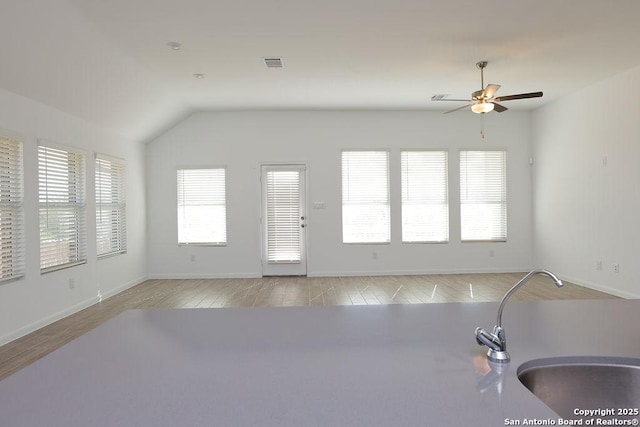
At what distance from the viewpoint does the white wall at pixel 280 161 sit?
309 inches

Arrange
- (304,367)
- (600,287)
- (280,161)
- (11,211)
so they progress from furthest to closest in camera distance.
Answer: (280,161) → (600,287) → (11,211) → (304,367)

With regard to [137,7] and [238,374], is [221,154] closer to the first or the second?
[137,7]

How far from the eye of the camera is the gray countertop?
0.95 m

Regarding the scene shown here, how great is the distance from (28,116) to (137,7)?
6.30 feet

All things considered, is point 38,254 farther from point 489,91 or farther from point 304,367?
point 489,91

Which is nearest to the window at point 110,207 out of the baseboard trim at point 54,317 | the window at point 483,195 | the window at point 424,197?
the baseboard trim at point 54,317

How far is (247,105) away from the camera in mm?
7367

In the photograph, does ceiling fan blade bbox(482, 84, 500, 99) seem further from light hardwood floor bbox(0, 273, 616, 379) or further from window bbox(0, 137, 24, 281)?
window bbox(0, 137, 24, 281)

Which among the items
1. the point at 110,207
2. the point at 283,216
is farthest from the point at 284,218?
the point at 110,207

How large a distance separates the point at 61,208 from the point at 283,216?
355 cm

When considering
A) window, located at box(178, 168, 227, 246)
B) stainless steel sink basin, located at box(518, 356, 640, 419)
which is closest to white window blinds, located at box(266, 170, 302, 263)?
window, located at box(178, 168, 227, 246)

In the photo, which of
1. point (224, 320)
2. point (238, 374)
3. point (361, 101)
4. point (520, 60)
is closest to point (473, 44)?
point (520, 60)

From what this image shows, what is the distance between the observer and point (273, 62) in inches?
208

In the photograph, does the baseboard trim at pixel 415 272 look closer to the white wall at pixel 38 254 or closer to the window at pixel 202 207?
the window at pixel 202 207
